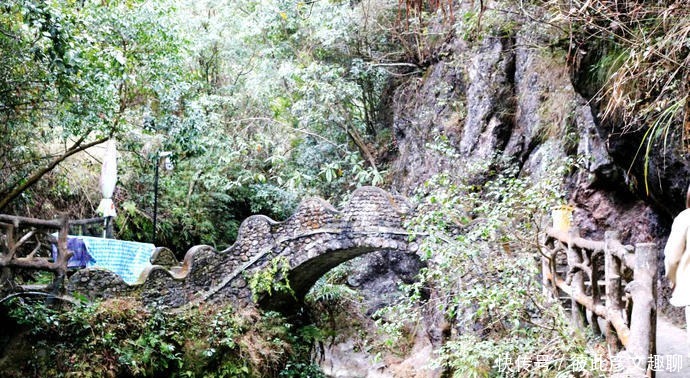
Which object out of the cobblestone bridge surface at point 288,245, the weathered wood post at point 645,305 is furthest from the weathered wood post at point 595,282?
the cobblestone bridge surface at point 288,245

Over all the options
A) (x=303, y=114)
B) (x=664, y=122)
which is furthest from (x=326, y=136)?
(x=664, y=122)

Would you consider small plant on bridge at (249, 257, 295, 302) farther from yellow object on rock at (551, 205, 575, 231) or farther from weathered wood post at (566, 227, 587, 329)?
weathered wood post at (566, 227, 587, 329)

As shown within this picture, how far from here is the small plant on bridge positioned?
30.0ft

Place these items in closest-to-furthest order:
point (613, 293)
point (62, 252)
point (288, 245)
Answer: point (613, 293) → point (62, 252) → point (288, 245)

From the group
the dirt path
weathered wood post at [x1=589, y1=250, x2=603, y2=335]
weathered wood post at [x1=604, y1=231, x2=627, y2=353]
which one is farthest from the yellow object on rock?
weathered wood post at [x1=604, y1=231, x2=627, y2=353]

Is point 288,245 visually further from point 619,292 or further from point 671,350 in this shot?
point 619,292

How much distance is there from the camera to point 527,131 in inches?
367

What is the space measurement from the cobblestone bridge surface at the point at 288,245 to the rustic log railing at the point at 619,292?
3.87 metres

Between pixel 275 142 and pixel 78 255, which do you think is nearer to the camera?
pixel 78 255

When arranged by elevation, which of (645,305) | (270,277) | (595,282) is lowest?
(270,277)

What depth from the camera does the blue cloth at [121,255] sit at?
8.16 metres

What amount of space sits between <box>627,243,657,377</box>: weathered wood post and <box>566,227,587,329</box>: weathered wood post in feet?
4.32

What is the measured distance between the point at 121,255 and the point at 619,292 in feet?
22.3

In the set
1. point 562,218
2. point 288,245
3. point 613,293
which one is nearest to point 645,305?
point 613,293
